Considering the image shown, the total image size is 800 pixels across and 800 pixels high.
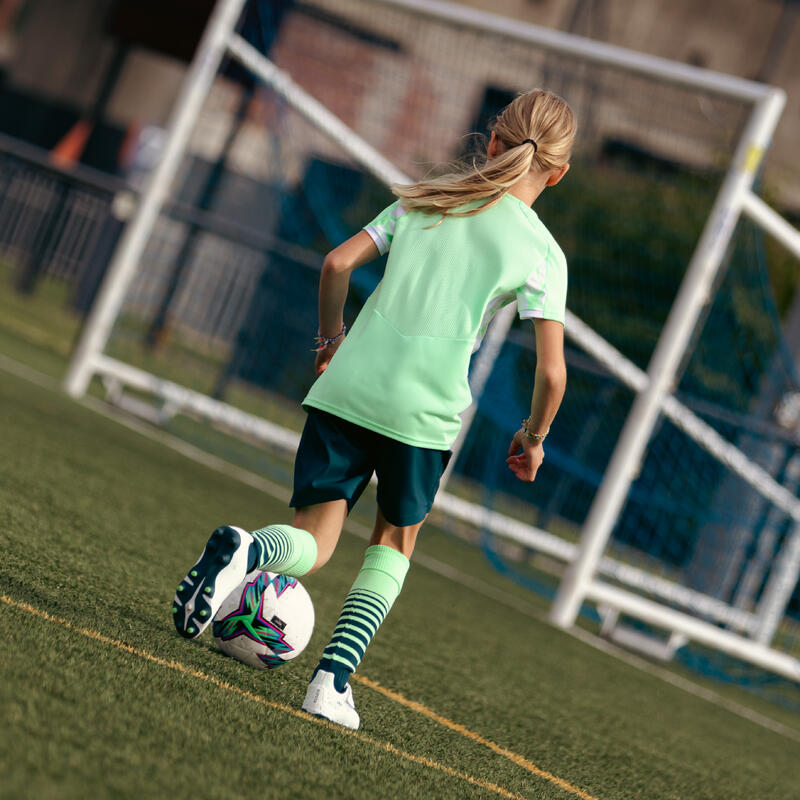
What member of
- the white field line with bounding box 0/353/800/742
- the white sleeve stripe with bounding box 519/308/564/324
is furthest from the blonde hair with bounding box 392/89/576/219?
the white field line with bounding box 0/353/800/742

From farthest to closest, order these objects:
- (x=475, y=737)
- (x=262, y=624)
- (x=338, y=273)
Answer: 1. (x=475, y=737)
2. (x=262, y=624)
3. (x=338, y=273)

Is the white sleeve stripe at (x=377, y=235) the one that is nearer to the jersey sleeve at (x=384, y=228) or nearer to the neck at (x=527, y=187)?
the jersey sleeve at (x=384, y=228)

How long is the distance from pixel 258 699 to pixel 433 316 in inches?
34.7

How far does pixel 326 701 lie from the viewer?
2592 mm

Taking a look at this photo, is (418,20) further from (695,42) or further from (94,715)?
(695,42)

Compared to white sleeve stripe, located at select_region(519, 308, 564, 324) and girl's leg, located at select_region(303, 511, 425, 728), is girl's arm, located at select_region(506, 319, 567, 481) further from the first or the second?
girl's leg, located at select_region(303, 511, 425, 728)

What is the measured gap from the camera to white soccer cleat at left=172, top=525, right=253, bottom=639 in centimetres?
248

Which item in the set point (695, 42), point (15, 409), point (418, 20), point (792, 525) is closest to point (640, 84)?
point (418, 20)

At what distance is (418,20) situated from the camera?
23.6ft

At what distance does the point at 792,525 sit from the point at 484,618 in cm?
214

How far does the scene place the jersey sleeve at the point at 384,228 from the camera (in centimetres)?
275

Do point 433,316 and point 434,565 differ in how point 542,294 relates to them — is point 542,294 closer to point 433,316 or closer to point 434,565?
point 433,316

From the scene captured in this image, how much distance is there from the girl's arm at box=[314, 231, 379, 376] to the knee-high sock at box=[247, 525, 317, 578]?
40cm

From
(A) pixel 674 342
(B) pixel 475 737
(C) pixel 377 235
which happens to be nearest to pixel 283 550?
(C) pixel 377 235
